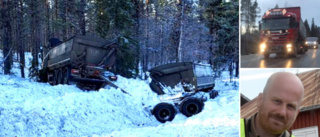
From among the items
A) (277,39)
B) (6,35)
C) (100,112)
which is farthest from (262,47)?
(6,35)

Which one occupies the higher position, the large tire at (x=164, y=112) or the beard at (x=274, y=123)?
the beard at (x=274, y=123)

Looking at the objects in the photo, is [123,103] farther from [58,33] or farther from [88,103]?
[58,33]

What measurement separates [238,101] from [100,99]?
1.30 metres

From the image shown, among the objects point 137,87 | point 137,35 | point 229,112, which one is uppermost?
point 137,35

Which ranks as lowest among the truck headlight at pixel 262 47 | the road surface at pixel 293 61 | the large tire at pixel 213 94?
the large tire at pixel 213 94

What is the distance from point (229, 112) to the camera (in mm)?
3557

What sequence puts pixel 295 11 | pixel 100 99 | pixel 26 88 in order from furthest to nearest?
pixel 100 99, pixel 26 88, pixel 295 11

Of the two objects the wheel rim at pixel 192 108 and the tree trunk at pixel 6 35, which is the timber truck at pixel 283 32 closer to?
the wheel rim at pixel 192 108

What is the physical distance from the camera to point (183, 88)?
359 centimetres

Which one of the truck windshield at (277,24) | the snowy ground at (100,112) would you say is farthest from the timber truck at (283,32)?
the snowy ground at (100,112)

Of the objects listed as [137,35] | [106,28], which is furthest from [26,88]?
[137,35]

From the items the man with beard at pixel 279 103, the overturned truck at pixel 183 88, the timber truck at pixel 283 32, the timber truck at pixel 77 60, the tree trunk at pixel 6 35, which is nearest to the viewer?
the man with beard at pixel 279 103

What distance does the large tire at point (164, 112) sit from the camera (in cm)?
356

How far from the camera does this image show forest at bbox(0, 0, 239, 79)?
3.20m
